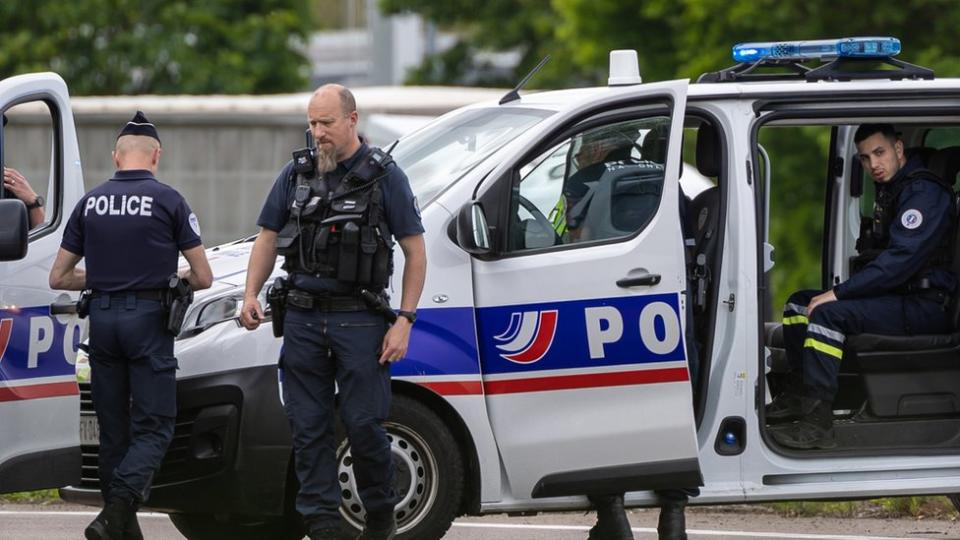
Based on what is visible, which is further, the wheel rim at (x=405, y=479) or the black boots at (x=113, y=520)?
the wheel rim at (x=405, y=479)

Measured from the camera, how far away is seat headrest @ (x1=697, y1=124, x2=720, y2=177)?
7004 mm

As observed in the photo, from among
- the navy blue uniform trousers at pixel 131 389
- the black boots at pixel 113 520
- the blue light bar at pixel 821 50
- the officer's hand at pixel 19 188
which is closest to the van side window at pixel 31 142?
the officer's hand at pixel 19 188

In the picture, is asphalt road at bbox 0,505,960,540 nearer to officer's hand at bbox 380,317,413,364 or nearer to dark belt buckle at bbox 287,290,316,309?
officer's hand at bbox 380,317,413,364

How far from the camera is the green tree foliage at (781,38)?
2041cm

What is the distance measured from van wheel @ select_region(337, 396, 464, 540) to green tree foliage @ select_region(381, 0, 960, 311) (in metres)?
13.4

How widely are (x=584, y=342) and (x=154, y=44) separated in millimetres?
25666

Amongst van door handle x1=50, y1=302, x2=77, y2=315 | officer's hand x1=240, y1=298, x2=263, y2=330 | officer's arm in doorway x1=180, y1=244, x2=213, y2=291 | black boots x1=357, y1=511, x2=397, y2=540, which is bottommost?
black boots x1=357, y1=511, x2=397, y2=540

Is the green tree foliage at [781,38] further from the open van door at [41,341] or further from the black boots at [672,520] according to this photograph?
the open van door at [41,341]

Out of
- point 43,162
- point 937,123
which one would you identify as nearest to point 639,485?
point 937,123

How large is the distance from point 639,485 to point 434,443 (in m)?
0.79

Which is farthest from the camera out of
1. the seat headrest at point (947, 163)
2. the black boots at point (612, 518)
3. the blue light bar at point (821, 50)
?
the seat headrest at point (947, 163)

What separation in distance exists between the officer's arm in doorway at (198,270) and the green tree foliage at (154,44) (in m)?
24.4

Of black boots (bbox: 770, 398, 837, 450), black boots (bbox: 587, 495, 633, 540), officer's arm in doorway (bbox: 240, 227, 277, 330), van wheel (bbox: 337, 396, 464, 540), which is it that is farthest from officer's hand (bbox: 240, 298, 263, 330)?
black boots (bbox: 770, 398, 837, 450)

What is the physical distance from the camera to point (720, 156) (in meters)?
6.96
